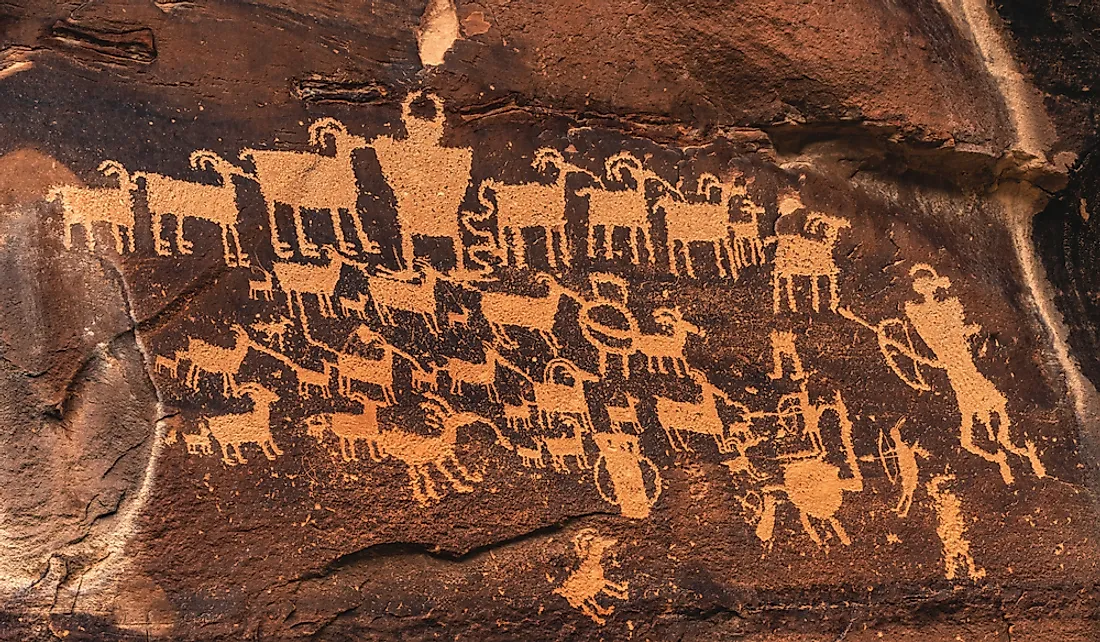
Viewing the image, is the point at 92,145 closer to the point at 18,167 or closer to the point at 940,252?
the point at 18,167

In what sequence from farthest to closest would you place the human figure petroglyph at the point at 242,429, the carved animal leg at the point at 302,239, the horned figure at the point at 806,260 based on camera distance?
the horned figure at the point at 806,260
the carved animal leg at the point at 302,239
the human figure petroglyph at the point at 242,429

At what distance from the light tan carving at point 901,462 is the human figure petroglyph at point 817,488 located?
0.09m

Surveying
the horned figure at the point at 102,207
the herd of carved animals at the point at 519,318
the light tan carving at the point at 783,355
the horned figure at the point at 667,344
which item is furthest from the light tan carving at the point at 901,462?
the horned figure at the point at 102,207

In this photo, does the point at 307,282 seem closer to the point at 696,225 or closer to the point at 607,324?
the point at 607,324

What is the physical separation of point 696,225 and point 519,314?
0.60 meters

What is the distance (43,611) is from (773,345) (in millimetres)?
2208

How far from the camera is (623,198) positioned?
2816mm

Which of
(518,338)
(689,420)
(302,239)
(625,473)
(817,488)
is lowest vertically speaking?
(817,488)

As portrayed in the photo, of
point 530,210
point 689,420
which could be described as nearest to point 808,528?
point 689,420

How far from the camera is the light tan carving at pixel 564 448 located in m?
2.66

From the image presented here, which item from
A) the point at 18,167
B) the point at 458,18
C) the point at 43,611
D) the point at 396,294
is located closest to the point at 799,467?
→ the point at 396,294

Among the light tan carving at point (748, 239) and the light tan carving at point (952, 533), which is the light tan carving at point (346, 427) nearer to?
the light tan carving at point (748, 239)

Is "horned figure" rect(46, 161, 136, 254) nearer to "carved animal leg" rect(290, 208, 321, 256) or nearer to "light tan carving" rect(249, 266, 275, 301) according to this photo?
"light tan carving" rect(249, 266, 275, 301)

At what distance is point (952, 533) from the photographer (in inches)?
105
